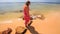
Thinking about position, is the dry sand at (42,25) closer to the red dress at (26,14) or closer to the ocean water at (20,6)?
the red dress at (26,14)

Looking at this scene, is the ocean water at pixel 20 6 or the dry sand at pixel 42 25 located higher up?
the ocean water at pixel 20 6

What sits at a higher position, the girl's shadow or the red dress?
the red dress

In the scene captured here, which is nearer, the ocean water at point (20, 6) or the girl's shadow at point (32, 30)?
the girl's shadow at point (32, 30)

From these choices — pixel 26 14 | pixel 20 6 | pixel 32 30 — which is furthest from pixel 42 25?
pixel 20 6

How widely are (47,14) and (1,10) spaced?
0.83 metres

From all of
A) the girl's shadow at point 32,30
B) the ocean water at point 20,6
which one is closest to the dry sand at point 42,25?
the girl's shadow at point 32,30

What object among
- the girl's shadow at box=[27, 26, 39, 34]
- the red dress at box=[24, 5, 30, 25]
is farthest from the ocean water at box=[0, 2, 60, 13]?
the girl's shadow at box=[27, 26, 39, 34]

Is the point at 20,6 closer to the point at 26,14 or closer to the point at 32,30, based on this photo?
the point at 26,14

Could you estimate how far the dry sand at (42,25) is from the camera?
2547mm

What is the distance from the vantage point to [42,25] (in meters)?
2.69

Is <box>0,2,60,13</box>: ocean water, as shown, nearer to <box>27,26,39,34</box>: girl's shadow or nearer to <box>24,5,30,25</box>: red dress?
<box>24,5,30,25</box>: red dress

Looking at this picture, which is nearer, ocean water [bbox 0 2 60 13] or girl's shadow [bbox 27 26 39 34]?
girl's shadow [bbox 27 26 39 34]

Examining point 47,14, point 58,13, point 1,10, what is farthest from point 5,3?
point 58,13

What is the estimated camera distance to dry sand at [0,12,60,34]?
8.36ft
